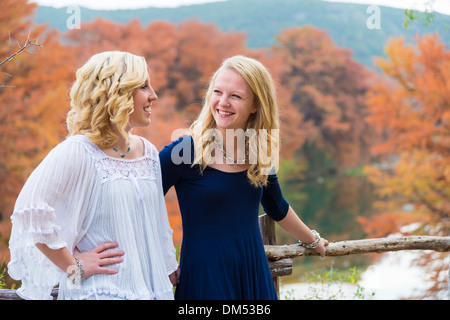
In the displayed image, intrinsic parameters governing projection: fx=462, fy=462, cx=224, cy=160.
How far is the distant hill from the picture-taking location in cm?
3475

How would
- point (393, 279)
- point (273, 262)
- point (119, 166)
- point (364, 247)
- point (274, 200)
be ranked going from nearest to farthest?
1. point (119, 166)
2. point (274, 200)
3. point (273, 262)
4. point (364, 247)
5. point (393, 279)

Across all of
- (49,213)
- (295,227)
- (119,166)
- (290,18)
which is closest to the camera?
(49,213)

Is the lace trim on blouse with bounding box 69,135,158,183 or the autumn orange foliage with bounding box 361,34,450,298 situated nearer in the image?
the lace trim on blouse with bounding box 69,135,158,183

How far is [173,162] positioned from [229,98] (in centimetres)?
34

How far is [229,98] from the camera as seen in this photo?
1863 millimetres

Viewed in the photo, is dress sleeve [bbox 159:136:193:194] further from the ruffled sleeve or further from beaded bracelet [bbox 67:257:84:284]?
beaded bracelet [bbox 67:257:84:284]

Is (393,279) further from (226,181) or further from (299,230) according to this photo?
(226,181)

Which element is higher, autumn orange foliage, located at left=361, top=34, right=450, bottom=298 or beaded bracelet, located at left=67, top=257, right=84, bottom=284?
autumn orange foliage, located at left=361, top=34, right=450, bottom=298

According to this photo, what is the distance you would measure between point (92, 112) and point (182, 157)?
439 mm

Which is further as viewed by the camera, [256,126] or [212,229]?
[256,126]

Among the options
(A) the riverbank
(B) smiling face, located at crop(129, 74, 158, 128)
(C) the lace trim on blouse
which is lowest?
(A) the riverbank

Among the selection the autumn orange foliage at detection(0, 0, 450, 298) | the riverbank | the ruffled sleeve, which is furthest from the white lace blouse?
the riverbank

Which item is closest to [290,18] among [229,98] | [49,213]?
[229,98]
